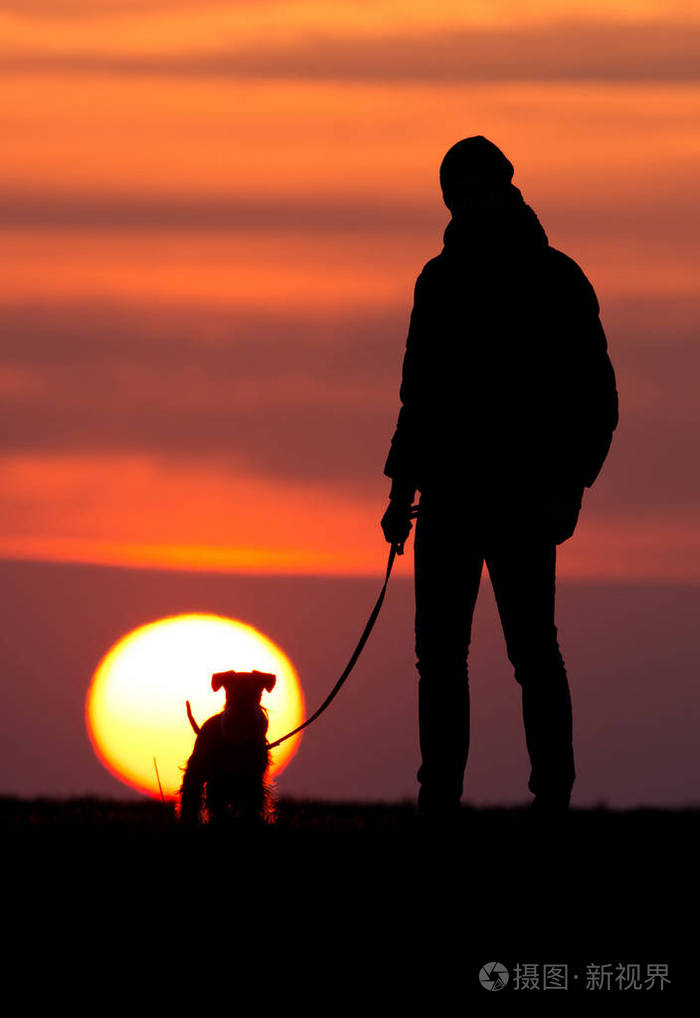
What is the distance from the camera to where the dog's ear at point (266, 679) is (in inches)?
422

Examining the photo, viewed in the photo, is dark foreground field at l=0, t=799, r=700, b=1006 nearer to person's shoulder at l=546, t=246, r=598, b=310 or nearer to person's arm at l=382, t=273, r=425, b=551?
person's arm at l=382, t=273, r=425, b=551

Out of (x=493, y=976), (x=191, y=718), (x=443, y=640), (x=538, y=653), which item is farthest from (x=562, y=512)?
(x=191, y=718)

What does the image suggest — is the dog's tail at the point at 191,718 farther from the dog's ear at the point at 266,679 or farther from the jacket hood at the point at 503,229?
the jacket hood at the point at 503,229

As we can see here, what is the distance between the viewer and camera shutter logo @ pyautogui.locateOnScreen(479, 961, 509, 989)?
566 cm

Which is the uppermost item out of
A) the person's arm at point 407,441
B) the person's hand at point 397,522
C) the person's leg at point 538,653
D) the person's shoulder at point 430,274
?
the person's shoulder at point 430,274

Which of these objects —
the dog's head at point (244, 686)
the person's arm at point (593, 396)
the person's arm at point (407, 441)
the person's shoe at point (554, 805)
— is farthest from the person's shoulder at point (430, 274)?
the dog's head at point (244, 686)

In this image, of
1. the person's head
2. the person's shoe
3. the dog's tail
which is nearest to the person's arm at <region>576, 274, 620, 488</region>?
the person's head

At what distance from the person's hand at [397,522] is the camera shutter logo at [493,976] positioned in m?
3.03

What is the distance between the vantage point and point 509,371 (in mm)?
8195

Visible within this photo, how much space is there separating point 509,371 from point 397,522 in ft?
3.06

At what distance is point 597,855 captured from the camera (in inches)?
315

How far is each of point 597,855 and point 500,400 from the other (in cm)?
216

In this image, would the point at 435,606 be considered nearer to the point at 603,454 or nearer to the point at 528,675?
the point at 528,675

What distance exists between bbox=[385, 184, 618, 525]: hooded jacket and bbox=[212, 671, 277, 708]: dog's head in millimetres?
2794
